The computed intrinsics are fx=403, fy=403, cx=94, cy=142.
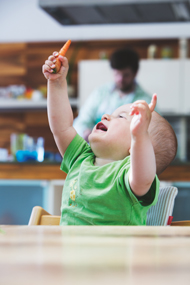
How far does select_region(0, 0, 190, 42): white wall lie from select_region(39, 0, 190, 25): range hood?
1749 mm

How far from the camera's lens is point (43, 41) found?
492 centimetres

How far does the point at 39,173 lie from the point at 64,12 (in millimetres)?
1244

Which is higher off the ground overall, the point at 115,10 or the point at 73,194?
the point at 115,10

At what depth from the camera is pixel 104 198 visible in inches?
40.1

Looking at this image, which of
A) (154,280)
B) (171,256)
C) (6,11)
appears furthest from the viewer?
(6,11)

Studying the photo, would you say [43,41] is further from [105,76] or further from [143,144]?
[143,144]

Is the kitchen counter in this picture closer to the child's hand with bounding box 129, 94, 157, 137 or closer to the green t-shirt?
the green t-shirt

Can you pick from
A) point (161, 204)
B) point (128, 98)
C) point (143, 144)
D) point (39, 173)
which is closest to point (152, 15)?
point (128, 98)

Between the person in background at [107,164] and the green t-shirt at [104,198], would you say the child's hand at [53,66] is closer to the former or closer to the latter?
the person in background at [107,164]

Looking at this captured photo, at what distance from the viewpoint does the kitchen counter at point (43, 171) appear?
2.51 meters

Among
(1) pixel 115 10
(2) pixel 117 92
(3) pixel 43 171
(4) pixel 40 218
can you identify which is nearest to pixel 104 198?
(4) pixel 40 218

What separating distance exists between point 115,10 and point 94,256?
8.93ft

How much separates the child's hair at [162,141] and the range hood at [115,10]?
180 centimetres

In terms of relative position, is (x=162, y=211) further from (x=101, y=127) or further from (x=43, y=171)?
(x=43, y=171)
